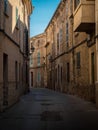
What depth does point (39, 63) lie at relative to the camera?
6322 cm

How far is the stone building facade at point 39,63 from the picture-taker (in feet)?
196

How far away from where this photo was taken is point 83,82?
22.7 metres

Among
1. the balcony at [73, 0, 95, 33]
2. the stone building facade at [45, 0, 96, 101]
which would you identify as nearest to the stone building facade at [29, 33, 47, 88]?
the stone building facade at [45, 0, 96, 101]

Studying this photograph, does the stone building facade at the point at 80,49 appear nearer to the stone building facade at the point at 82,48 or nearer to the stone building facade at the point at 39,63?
the stone building facade at the point at 82,48

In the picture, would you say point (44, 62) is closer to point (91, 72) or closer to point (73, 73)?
point (73, 73)

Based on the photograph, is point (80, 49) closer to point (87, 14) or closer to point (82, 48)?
point (82, 48)

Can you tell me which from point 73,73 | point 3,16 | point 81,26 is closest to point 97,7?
point 81,26

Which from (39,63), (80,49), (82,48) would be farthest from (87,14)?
(39,63)

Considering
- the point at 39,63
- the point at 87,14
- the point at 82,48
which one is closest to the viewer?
the point at 87,14

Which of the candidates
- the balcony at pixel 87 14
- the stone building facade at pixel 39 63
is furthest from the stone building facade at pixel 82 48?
the stone building facade at pixel 39 63

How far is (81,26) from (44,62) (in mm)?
40418

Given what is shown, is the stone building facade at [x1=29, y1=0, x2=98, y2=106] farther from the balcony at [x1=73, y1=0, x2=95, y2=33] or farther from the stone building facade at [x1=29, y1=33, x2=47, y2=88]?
the stone building facade at [x1=29, y1=33, x2=47, y2=88]

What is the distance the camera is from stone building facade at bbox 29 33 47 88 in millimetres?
59781

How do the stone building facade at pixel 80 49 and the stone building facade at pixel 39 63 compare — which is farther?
the stone building facade at pixel 39 63
